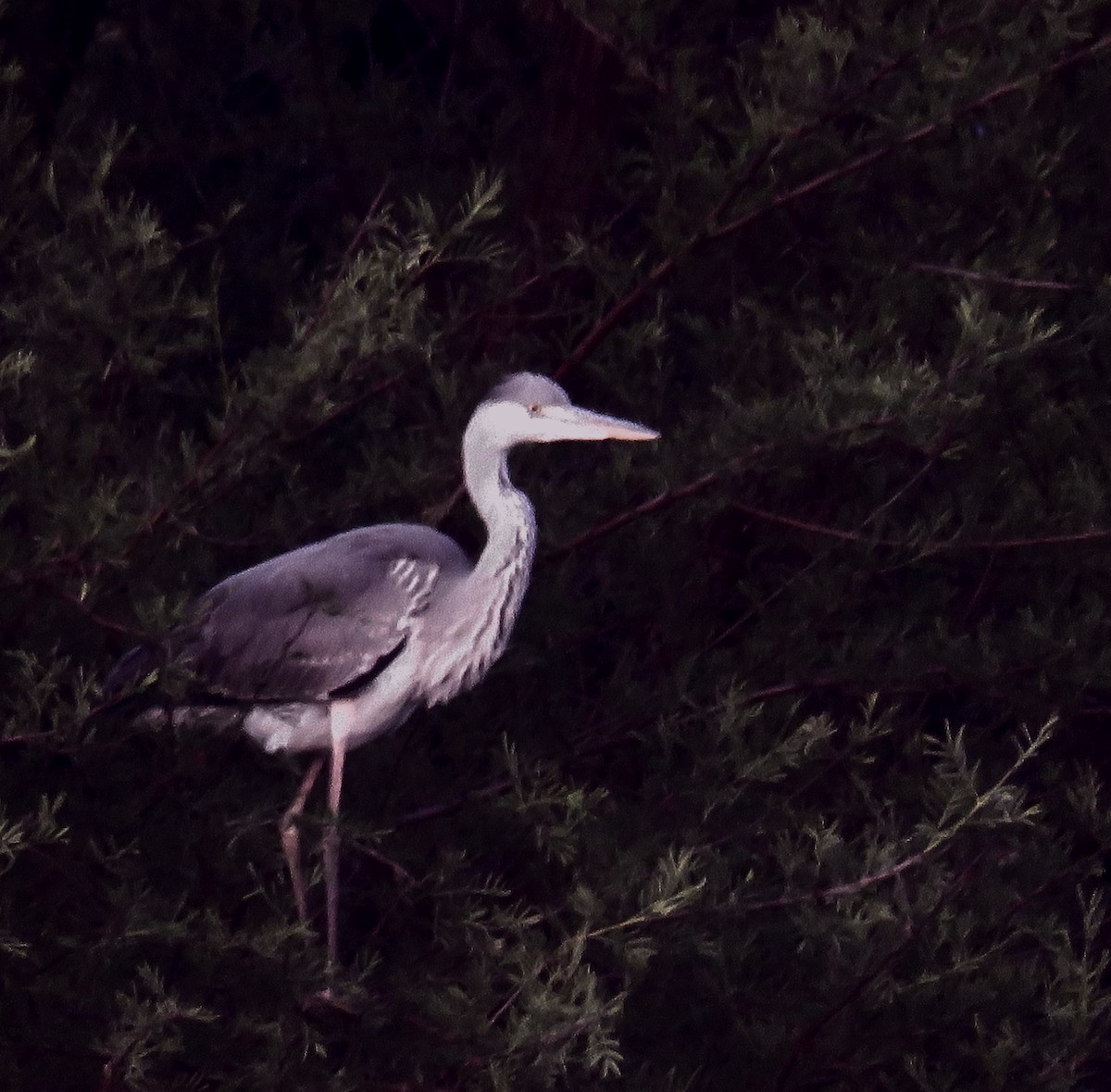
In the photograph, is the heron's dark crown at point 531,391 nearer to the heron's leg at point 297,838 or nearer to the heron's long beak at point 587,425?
the heron's long beak at point 587,425

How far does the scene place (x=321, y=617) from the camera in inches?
197

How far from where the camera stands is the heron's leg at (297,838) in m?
4.43

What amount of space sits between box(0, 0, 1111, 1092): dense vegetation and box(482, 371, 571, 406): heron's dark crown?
6.4 inches

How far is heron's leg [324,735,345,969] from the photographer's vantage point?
4238 mm

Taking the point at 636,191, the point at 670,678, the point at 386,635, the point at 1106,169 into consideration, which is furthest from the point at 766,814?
the point at 1106,169

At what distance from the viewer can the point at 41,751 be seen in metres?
3.58

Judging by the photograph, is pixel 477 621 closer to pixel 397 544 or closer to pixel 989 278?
pixel 397 544

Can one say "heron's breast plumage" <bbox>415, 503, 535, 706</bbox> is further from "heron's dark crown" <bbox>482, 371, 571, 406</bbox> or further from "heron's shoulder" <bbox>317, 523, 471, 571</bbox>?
"heron's dark crown" <bbox>482, 371, 571, 406</bbox>

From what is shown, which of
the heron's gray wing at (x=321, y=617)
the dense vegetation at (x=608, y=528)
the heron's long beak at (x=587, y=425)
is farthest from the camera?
the heron's gray wing at (x=321, y=617)

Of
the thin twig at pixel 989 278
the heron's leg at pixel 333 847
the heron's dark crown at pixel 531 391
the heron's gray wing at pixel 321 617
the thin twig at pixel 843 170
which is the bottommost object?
the heron's leg at pixel 333 847

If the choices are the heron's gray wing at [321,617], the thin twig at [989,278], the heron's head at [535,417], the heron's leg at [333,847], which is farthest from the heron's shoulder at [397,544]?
the thin twig at [989,278]

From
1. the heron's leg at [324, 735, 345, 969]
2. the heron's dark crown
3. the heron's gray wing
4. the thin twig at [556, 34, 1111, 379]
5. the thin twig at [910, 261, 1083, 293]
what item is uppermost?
the thin twig at [556, 34, 1111, 379]

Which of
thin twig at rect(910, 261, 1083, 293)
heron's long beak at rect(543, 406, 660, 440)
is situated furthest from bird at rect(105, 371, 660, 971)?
thin twig at rect(910, 261, 1083, 293)

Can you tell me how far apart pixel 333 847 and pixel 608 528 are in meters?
0.78
